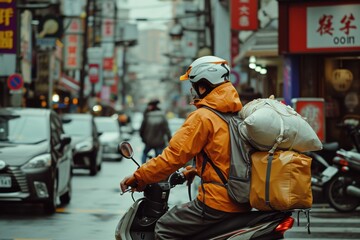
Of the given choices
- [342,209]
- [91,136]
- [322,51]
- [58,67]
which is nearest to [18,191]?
[342,209]

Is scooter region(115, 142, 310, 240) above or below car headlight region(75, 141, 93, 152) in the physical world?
above

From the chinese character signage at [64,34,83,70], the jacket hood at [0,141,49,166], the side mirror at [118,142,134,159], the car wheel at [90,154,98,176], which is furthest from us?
the chinese character signage at [64,34,83,70]

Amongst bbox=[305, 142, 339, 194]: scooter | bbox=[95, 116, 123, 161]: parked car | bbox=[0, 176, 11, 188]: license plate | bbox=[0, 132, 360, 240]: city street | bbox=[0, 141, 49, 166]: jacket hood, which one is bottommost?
bbox=[95, 116, 123, 161]: parked car

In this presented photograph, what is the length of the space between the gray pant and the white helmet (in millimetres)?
795

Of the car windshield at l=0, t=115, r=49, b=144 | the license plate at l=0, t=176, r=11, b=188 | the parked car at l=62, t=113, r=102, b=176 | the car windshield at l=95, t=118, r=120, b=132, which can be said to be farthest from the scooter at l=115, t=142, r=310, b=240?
the car windshield at l=95, t=118, r=120, b=132

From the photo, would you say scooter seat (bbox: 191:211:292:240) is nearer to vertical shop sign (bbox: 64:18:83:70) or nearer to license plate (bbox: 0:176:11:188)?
license plate (bbox: 0:176:11:188)

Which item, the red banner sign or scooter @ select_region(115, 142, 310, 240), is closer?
scooter @ select_region(115, 142, 310, 240)

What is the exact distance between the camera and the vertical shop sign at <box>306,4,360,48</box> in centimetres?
1772

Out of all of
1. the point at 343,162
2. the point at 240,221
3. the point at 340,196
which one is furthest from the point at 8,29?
the point at 240,221

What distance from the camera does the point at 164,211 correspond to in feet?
20.1

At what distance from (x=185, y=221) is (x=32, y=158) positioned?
8080mm

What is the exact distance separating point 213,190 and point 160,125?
16361 millimetres

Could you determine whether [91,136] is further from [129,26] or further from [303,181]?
[129,26]

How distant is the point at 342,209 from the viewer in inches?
567
